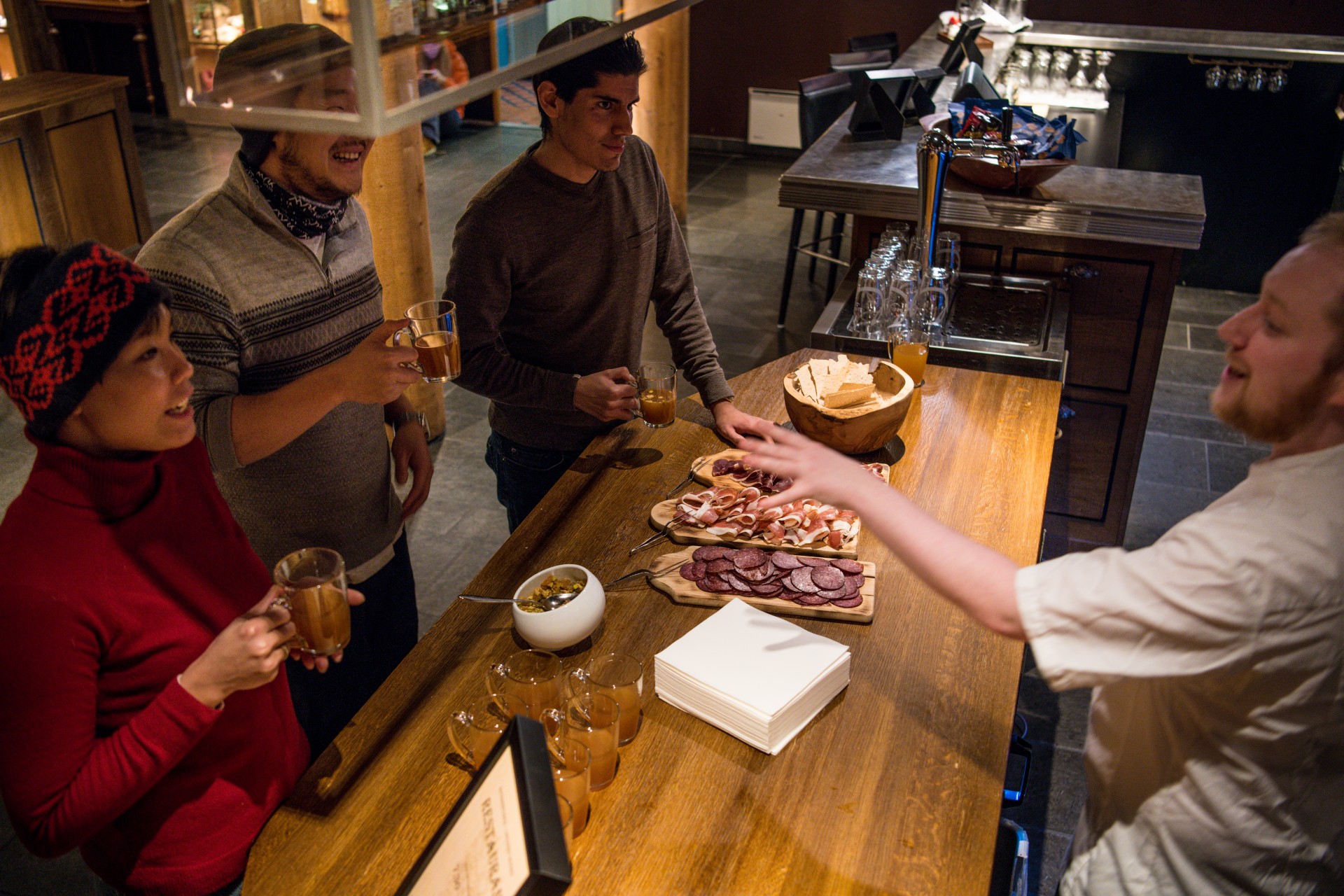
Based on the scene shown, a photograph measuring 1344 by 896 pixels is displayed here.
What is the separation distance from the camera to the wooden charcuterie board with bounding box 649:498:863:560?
2.17 m

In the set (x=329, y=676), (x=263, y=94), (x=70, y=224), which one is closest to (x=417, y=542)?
(x=329, y=676)

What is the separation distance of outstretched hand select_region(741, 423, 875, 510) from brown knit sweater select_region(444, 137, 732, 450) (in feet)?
3.02

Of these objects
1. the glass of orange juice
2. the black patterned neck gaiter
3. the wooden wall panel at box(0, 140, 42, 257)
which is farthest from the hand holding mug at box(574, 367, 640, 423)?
the wooden wall panel at box(0, 140, 42, 257)

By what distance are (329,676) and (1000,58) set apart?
224 inches

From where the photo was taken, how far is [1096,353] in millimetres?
3848

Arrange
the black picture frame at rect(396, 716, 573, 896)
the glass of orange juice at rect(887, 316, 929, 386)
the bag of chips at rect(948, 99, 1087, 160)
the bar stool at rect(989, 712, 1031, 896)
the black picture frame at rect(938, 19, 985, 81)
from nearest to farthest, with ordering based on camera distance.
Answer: the black picture frame at rect(396, 716, 573, 896) < the bar stool at rect(989, 712, 1031, 896) < the glass of orange juice at rect(887, 316, 929, 386) < the bag of chips at rect(948, 99, 1087, 160) < the black picture frame at rect(938, 19, 985, 81)

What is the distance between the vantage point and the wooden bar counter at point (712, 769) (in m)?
1.49

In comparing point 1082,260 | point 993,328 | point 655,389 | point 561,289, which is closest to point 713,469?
point 655,389

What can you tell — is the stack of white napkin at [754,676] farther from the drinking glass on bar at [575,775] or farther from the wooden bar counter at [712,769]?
the drinking glass on bar at [575,775]

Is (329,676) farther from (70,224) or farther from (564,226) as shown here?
(70,224)

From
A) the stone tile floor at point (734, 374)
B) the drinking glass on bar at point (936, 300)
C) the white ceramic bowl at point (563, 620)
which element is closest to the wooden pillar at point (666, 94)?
the stone tile floor at point (734, 374)

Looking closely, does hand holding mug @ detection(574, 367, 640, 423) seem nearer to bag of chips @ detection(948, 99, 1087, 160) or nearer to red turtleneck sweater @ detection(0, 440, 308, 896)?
red turtleneck sweater @ detection(0, 440, 308, 896)

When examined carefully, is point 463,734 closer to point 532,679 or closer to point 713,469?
point 532,679

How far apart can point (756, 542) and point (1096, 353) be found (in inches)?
88.0
